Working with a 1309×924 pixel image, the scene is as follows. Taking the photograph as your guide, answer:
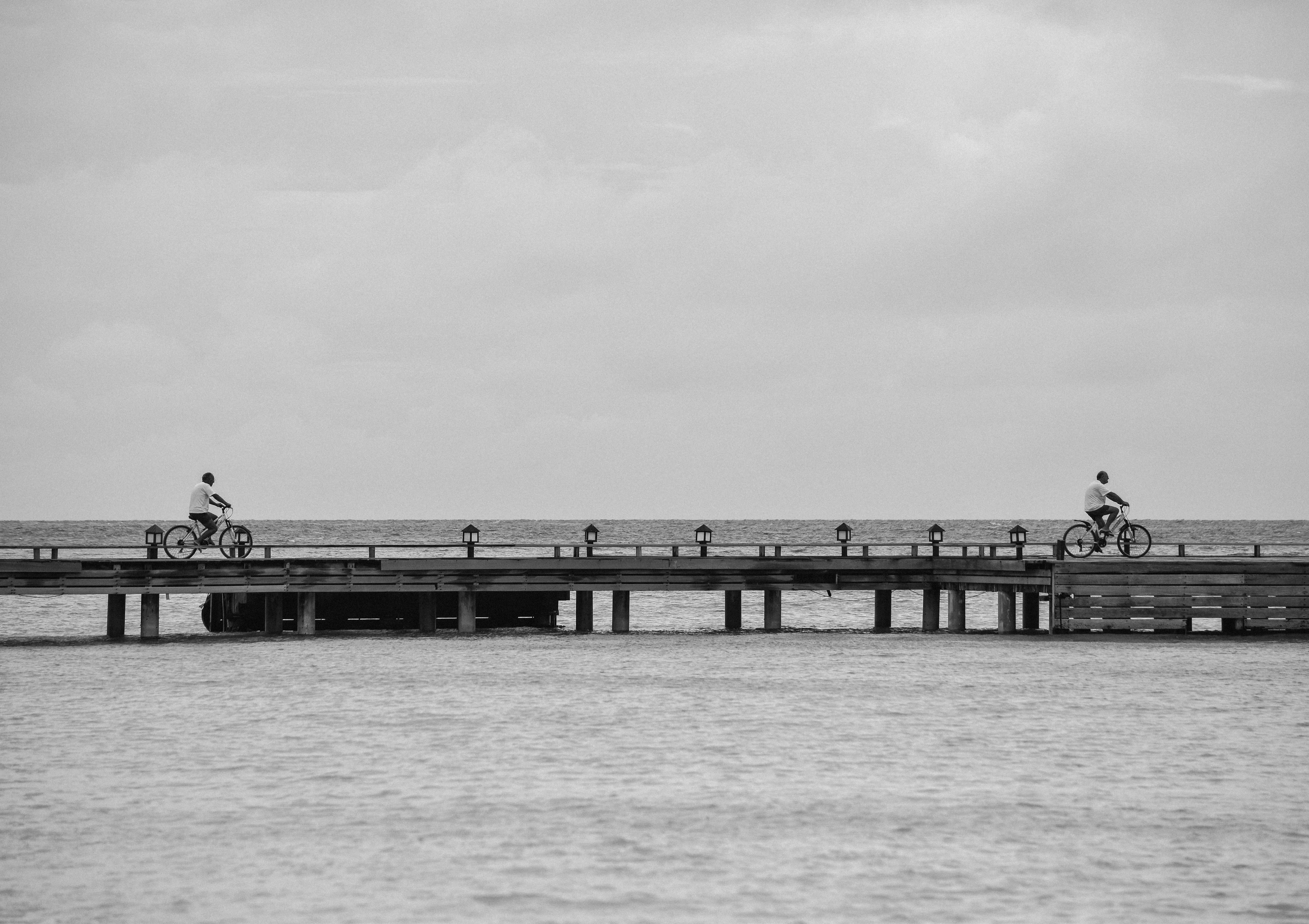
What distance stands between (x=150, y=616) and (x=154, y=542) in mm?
2042

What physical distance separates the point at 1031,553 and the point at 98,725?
93915mm

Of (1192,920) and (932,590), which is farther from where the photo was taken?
(932,590)

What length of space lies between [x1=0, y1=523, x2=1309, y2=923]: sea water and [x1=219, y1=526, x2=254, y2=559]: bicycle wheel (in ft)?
15.8

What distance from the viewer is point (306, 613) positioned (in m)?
38.5

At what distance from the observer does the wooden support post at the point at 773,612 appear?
41.1 m

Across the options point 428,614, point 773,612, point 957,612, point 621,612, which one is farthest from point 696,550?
point 428,614

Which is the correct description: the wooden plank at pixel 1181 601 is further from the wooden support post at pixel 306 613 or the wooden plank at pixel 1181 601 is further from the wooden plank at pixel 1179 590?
the wooden support post at pixel 306 613

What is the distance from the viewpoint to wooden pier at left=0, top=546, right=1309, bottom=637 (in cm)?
3578

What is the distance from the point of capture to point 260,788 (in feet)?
63.9

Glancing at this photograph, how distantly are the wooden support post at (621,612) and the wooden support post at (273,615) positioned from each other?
8403mm

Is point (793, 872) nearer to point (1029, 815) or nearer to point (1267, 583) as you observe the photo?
point (1029, 815)

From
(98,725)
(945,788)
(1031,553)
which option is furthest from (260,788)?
(1031,553)

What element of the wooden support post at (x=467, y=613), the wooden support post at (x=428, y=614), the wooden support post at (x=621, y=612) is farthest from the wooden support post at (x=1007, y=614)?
the wooden support post at (x=428, y=614)

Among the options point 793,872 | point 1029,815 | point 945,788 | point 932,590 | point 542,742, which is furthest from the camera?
point 932,590
